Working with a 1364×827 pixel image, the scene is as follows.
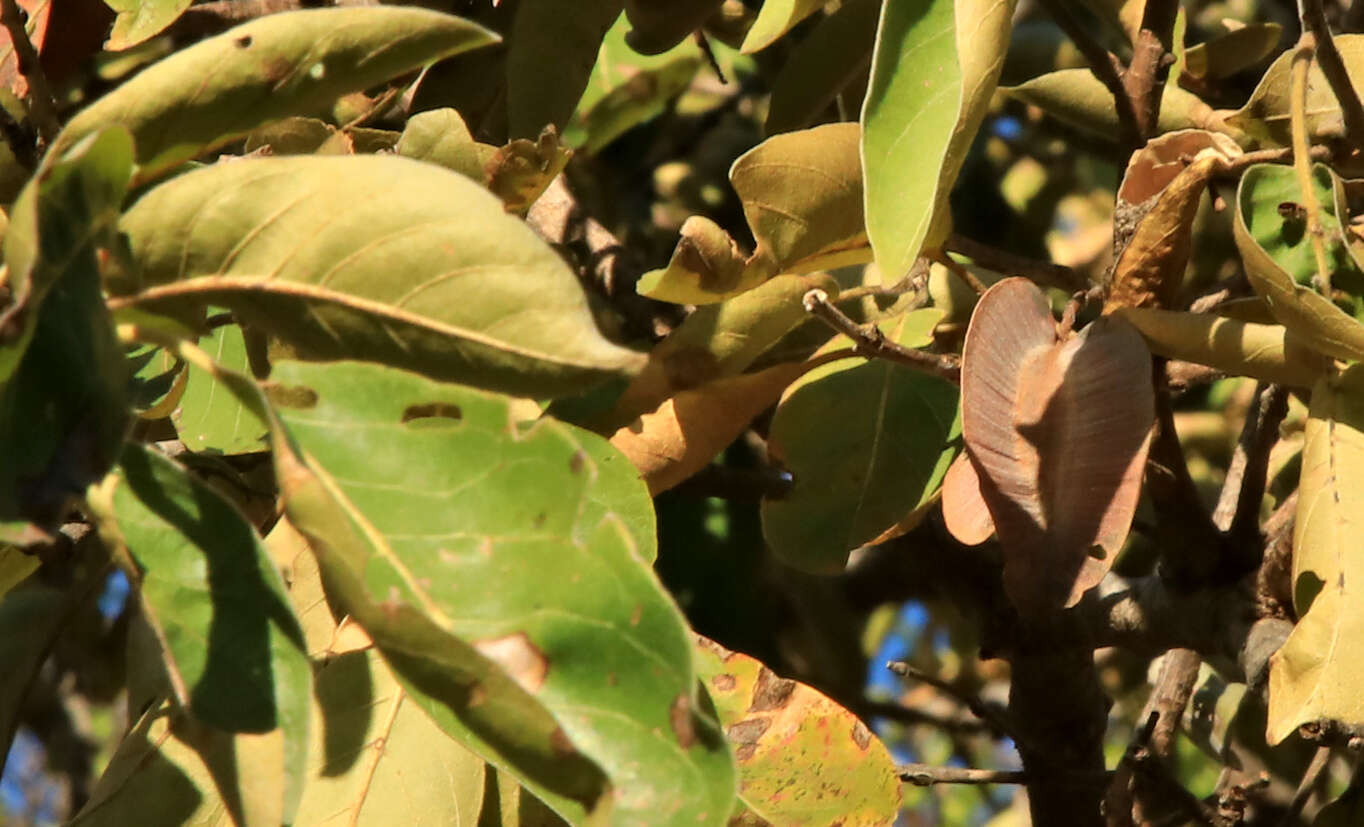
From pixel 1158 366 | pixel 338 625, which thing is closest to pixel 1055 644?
pixel 1158 366

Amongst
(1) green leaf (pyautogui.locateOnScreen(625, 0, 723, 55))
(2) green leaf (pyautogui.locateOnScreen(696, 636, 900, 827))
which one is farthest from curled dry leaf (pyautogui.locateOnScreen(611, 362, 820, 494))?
(1) green leaf (pyautogui.locateOnScreen(625, 0, 723, 55))

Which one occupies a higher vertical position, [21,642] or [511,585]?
[511,585]

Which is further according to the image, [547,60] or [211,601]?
[547,60]

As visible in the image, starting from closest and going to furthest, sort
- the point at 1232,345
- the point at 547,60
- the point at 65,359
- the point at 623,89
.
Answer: the point at 65,359
the point at 1232,345
the point at 547,60
the point at 623,89

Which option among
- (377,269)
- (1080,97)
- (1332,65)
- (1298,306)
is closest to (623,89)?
(1080,97)

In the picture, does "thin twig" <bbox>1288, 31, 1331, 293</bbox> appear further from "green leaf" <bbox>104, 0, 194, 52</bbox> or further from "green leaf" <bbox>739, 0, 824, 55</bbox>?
"green leaf" <bbox>104, 0, 194, 52</bbox>

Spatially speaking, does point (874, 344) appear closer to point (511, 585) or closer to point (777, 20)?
point (777, 20)

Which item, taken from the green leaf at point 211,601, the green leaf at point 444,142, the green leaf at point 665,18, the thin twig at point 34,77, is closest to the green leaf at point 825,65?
the green leaf at point 665,18

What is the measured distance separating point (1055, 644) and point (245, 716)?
0.98m

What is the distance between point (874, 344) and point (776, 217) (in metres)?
0.11

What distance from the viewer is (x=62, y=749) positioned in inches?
127

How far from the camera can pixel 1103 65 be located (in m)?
1.30

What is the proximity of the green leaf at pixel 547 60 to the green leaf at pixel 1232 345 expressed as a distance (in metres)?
0.54

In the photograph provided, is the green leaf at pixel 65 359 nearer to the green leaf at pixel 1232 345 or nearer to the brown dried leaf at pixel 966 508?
the brown dried leaf at pixel 966 508
